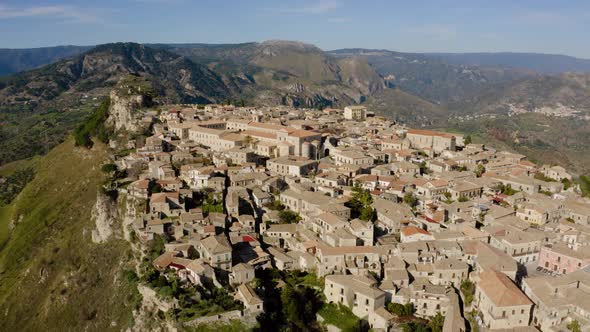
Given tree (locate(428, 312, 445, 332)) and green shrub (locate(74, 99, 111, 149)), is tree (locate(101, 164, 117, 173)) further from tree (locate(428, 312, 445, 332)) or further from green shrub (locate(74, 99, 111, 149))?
tree (locate(428, 312, 445, 332))

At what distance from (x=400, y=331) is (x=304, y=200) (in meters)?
19.3

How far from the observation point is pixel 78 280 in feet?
177

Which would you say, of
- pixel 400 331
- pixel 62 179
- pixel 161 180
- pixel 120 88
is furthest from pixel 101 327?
pixel 120 88

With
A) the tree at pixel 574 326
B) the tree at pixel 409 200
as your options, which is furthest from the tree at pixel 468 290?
the tree at pixel 409 200

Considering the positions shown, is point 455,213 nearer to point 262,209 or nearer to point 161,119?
point 262,209

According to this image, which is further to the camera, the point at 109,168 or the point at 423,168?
the point at 423,168

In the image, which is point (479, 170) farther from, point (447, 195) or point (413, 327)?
point (413, 327)

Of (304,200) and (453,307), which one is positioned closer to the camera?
(453,307)

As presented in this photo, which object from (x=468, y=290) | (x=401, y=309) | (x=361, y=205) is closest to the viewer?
(x=401, y=309)

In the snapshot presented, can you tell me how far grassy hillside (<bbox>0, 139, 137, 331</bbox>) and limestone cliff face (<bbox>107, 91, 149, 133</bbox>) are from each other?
6596 millimetres

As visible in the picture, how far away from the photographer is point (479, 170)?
6812 cm

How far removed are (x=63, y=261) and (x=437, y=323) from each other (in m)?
48.2

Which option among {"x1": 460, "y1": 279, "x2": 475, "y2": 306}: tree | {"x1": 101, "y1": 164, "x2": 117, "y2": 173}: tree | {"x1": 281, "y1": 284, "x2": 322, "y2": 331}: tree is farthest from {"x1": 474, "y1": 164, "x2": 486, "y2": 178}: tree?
{"x1": 101, "y1": 164, "x2": 117, "y2": 173}: tree

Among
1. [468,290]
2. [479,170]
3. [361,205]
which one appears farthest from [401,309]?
[479,170]
